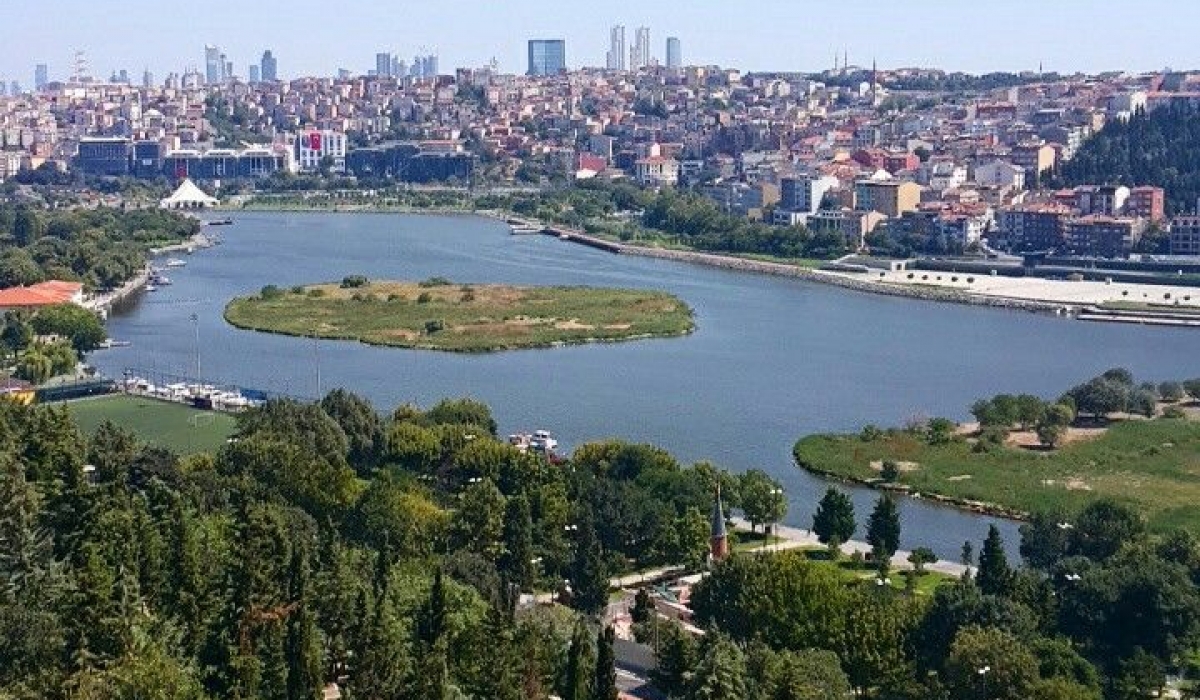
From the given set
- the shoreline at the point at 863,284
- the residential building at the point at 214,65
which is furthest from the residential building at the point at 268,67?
the shoreline at the point at 863,284

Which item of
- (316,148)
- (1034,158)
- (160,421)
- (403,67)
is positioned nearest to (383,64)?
(403,67)

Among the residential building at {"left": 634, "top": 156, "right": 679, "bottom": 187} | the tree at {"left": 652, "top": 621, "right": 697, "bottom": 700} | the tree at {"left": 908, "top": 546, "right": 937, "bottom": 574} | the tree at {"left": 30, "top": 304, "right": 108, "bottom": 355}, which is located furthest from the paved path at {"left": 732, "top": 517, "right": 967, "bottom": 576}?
→ the residential building at {"left": 634, "top": 156, "right": 679, "bottom": 187}

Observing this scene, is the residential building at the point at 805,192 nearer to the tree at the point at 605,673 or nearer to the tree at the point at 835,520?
the tree at the point at 835,520

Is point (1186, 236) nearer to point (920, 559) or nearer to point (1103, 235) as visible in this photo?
point (1103, 235)

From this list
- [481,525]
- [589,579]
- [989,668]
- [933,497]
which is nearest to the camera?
[989,668]

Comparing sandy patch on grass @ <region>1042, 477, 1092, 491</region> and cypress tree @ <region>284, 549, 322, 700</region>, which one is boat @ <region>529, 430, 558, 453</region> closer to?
sandy patch on grass @ <region>1042, 477, 1092, 491</region>

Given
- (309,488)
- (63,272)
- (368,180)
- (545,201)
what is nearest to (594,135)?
(368,180)

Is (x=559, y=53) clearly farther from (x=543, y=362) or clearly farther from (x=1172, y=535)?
(x=1172, y=535)
